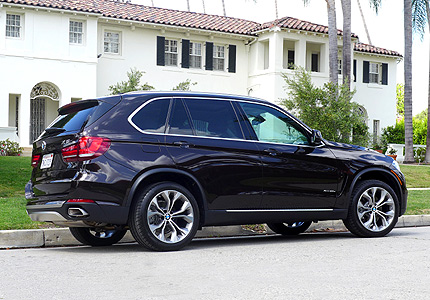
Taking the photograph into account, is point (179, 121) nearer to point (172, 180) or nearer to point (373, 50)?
point (172, 180)

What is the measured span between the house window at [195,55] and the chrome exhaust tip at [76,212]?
88.1ft

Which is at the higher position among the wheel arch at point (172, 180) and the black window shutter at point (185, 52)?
the black window shutter at point (185, 52)

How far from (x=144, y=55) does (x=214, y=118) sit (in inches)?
973

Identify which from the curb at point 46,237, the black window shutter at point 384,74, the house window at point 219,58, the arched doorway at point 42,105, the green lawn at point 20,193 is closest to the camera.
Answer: the curb at point 46,237

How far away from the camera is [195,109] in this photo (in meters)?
8.06

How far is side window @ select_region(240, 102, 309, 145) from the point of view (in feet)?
27.6

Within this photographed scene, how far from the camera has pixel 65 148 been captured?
290 inches

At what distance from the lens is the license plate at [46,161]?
24.8ft

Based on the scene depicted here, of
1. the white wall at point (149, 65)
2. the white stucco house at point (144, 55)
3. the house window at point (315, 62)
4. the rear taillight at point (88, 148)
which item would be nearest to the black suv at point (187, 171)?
the rear taillight at point (88, 148)

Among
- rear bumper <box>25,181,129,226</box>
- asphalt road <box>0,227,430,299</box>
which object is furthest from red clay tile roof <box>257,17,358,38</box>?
rear bumper <box>25,181,129,226</box>

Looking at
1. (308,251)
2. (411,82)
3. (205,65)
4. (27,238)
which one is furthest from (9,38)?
(308,251)

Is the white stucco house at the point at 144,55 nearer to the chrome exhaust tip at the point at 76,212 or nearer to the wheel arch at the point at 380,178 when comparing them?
the wheel arch at the point at 380,178

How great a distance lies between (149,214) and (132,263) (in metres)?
0.81

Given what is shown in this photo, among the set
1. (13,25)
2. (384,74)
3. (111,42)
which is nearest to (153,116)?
(13,25)
